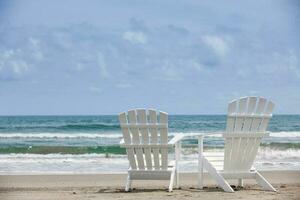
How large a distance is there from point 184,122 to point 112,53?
35.7ft

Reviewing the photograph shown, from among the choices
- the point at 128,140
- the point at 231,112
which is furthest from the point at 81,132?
the point at 231,112

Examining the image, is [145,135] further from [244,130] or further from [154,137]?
[244,130]

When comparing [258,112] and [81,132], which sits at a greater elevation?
[258,112]

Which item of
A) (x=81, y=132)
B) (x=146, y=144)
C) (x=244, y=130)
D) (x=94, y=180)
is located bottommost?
(x=94, y=180)

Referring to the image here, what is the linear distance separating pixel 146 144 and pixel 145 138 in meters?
0.06

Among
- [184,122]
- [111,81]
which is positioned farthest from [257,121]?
[111,81]

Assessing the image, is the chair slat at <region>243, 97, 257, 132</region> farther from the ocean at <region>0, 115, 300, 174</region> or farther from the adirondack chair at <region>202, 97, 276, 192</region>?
the ocean at <region>0, 115, 300, 174</region>

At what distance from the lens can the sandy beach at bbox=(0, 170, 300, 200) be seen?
207 inches

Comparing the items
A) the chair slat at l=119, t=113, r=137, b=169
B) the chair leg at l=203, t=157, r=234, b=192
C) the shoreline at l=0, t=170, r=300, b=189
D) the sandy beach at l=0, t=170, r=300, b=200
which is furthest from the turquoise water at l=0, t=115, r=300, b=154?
the chair leg at l=203, t=157, r=234, b=192

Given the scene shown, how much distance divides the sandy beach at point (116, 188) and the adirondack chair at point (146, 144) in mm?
171

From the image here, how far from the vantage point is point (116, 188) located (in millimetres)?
6102

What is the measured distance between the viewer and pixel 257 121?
5.55 meters

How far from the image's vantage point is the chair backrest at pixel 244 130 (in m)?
5.47

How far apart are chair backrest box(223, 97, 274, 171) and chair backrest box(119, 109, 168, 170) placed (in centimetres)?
57
